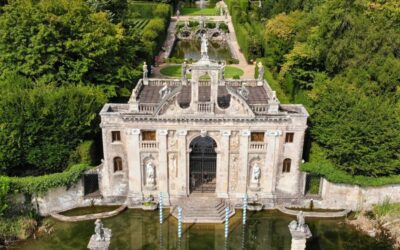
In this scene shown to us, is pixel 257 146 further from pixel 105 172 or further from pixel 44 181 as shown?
pixel 44 181

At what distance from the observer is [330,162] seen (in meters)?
37.4

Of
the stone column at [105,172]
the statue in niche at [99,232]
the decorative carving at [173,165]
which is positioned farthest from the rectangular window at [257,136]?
the statue in niche at [99,232]

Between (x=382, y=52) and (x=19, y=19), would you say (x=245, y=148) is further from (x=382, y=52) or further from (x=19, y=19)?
(x=19, y=19)

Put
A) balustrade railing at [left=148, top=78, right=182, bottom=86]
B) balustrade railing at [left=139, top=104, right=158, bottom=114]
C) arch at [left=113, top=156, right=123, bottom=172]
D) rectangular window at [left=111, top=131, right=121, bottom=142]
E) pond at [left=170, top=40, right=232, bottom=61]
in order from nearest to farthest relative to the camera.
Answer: balustrade railing at [left=139, top=104, right=158, bottom=114] → rectangular window at [left=111, top=131, right=121, bottom=142] → arch at [left=113, top=156, right=123, bottom=172] → balustrade railing at [left=148, top=78, right=182, bottom=86] → pond at [left=170, top=40, right=232, bottom=61]

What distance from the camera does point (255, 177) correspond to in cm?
3691

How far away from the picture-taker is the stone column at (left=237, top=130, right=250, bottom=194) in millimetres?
35562

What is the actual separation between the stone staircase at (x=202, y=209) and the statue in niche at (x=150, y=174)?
2778 millimetres

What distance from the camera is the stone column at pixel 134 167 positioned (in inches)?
1409

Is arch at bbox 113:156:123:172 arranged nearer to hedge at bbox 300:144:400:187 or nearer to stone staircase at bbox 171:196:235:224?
stone staircase at bbox 171:196:235:224

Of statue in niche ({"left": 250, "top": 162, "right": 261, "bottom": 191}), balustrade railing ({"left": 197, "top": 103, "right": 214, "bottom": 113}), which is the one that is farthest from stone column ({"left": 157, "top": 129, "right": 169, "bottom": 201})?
statue in niche ({"left": 250, "top": 162, "right": 261, "bottom": 191})

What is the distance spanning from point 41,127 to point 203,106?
13.6 meters

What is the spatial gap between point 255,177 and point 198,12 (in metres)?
96.6

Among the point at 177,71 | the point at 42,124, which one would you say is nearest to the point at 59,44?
the point at 42,124

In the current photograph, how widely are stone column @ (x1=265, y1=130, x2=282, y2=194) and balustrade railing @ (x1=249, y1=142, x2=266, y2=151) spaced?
1.40 feet
